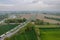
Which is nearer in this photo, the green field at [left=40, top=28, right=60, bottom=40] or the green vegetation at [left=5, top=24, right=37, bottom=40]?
the green vegetation at [left=5, top=24, right=37, bottom=40]

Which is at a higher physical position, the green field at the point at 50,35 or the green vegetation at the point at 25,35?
the green vegetation at the point at 25,35

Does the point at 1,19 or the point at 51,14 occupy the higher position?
the point at 1,19

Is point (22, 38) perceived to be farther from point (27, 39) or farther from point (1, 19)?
point (1, 19)

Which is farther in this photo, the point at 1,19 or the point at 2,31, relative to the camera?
the point at 1,19

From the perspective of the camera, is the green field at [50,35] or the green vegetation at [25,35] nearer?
the green vegetation at [25,35]

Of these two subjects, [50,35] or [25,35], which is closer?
[25,35]

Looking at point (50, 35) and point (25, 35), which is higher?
point (25, 35)

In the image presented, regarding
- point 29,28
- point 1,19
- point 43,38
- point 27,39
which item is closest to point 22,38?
point 27,39

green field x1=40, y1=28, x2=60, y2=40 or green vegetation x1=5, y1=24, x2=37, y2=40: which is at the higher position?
green vegetation x1=5, y1=24, x2=37, y2=40

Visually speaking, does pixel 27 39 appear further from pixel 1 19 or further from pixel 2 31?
pixel 1 19

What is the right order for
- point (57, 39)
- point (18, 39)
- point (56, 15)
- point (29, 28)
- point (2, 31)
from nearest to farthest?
point (18, 39) < point (57, 39) < point (2, 31) < point (29, 28) < point (56, 15)

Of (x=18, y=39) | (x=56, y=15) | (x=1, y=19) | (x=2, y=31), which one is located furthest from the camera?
(x=56, y=15)
